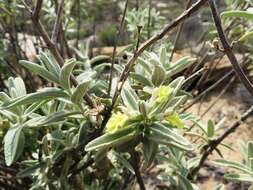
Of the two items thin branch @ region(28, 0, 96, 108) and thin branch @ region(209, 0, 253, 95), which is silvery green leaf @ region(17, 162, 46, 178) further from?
thin branch @ region(209, 0, 253, 95)

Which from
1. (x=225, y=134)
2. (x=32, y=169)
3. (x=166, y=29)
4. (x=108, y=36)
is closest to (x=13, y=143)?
(x=32, y=169)

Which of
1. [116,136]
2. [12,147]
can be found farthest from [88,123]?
[116,136]

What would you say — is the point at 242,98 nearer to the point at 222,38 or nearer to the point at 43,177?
the point at 43,177

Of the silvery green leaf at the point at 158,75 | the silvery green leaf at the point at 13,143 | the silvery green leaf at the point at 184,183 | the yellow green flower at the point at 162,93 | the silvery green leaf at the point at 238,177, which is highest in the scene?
the yellow green flower at the point at 162,93

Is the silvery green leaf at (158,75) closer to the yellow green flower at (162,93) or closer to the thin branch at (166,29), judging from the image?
the thin branch at (166,29)

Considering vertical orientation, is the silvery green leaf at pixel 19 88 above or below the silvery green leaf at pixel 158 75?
below

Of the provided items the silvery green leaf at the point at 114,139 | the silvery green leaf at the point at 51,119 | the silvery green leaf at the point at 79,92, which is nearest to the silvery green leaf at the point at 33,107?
the silvery green leaf at the point at 51,119

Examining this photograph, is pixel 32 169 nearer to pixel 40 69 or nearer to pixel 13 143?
pixel 13 143
